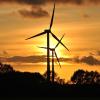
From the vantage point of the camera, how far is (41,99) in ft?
409

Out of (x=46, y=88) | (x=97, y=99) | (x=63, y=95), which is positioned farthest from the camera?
(x=46, y=88)

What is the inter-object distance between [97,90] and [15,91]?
21172 millimetres

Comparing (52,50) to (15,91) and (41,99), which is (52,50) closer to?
(15,91)

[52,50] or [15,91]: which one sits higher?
[52,50]

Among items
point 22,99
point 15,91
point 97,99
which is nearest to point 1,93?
point 15,91

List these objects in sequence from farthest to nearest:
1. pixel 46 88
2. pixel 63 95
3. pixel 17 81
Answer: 1. pixel 17 81
2. pixel 46 88
3. pixel 63 95

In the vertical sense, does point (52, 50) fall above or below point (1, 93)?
above

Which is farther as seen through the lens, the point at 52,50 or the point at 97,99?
the point at 52,50

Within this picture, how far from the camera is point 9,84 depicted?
15500 centimetres

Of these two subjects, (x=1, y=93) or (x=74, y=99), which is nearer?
(x=74, y=99)

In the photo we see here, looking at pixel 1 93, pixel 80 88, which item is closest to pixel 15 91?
pixel 1 93

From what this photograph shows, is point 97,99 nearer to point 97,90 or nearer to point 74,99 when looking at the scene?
point 74,99

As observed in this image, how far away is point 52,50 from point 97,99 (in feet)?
169

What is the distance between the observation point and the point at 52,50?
17300 centimetres
